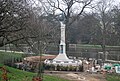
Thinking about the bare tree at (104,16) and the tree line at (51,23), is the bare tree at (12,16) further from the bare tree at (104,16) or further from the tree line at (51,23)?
the bare tree at (104,16)

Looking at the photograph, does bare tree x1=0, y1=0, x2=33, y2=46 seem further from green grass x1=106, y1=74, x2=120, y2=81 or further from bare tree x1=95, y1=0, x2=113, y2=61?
bare tree x1=95, y1=0, x2=113, y2=61

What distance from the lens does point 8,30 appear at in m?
17.0

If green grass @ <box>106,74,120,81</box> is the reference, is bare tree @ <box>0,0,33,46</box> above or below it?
above

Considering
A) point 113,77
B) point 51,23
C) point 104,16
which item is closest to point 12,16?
point 113,77

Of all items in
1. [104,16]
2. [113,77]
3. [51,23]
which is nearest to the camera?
[113,77]

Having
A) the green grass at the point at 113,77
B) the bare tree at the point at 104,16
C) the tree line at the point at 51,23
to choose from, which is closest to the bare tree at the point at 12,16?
the tree line at the point at 51,23

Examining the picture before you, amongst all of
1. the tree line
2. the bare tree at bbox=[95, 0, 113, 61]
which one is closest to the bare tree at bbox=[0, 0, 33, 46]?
the tree line

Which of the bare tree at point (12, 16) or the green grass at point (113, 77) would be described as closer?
the bare tree at point (12, 16)

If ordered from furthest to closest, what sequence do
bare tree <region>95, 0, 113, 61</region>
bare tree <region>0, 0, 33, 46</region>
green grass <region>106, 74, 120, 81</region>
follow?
1. bare tree <region>95, 0, 113, 61</region>
2. green grass <region>106, 74, 120, 81</region>
3. bare tree <region>0, 0, 33, 46</region>

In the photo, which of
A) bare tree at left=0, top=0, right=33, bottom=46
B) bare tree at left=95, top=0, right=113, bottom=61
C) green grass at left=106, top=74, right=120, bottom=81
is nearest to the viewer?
bare tree at left=0, top=0, right=33, bottom=46

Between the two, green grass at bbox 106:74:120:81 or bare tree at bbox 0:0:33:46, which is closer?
bare tree at bbox 0:0:33:46

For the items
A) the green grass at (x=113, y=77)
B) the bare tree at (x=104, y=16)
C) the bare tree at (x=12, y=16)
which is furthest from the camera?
the bare tree at (x=104, y=16)

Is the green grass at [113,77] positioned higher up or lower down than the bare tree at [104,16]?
lower down

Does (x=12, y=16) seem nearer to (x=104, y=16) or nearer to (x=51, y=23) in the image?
(x=51, y=23)
